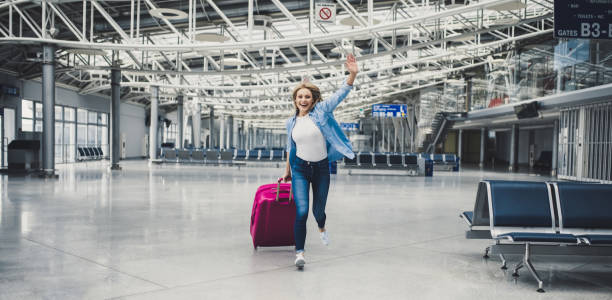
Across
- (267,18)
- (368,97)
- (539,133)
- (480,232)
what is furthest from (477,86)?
(480,232)

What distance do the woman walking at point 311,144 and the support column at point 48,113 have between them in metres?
15.8

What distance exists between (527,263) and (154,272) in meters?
3.48

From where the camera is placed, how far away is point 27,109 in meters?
28.8

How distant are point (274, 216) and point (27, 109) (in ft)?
94.6

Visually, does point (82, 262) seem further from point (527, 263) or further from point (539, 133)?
point (539, 133)

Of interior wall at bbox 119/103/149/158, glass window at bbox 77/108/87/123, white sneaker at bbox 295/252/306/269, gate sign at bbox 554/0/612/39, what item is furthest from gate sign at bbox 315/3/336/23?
interior wall at bbox 119/103/149/158

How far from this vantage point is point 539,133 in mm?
42312

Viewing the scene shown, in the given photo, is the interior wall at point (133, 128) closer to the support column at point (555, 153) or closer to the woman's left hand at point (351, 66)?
the support column at point (555, 153)

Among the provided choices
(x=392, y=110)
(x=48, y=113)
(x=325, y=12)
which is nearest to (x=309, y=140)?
(x=325, y=12)

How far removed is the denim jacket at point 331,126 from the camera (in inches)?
178

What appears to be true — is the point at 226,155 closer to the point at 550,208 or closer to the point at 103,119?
the point at 103,119

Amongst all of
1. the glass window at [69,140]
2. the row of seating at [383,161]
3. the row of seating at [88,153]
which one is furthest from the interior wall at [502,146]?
the glass window at [69,140]

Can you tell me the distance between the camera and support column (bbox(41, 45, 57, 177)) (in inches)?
691

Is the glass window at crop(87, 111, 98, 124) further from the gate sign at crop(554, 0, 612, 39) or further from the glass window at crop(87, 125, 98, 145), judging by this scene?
the gate sign at crop(554, 0, 612, 39)
